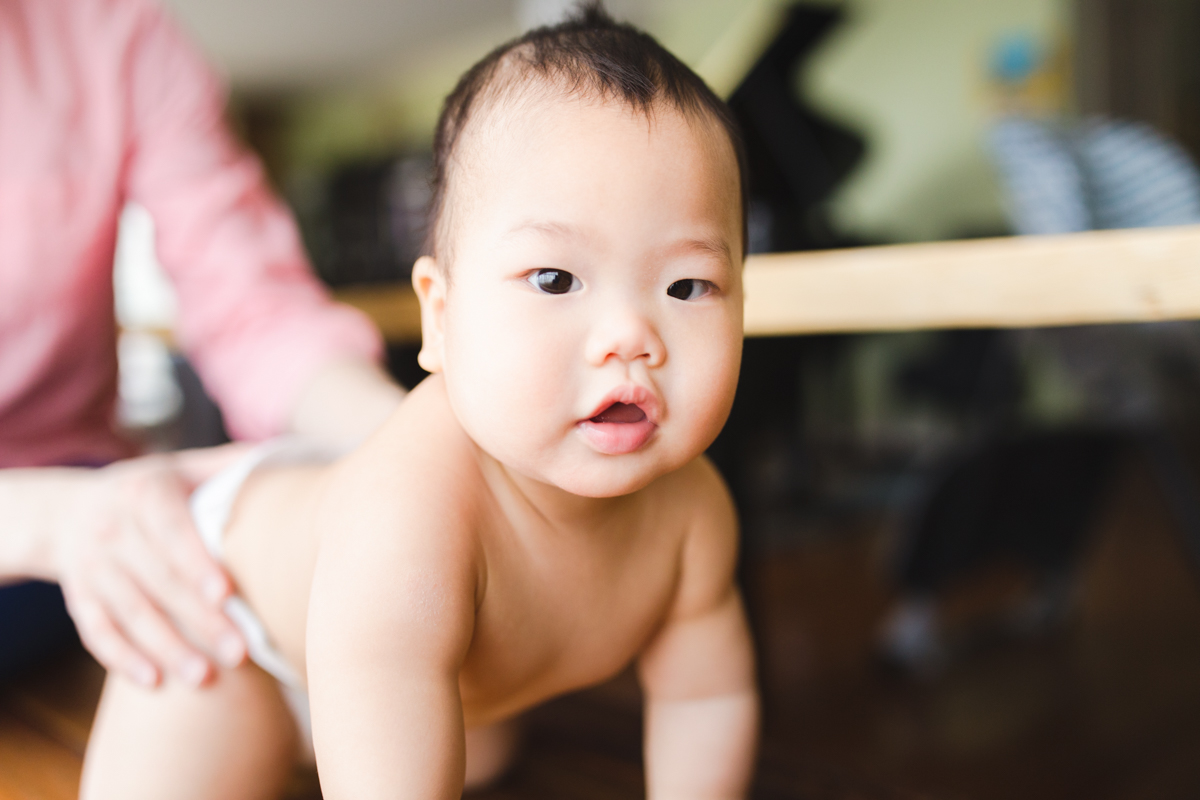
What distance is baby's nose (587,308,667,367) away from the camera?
14.1 inches

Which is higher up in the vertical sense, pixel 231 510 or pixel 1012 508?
pixel 231 510

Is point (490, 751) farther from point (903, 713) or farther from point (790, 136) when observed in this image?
point (790, 136)

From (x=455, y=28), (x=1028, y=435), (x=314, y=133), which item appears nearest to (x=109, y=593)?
(x=1028, y=435)

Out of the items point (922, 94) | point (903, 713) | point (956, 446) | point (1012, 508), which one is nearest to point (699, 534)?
Result: point (903, 713)

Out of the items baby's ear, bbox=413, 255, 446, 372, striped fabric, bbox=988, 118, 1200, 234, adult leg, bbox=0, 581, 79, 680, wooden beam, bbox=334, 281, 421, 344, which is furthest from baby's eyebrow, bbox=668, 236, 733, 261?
striped fabric, bbox=988, 118, 1200, 234

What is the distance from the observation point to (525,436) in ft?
1.24

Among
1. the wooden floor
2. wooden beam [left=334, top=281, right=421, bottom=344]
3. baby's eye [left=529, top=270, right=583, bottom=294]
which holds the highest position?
baby's eye [left=529, top=270, right=583, bottom=294]

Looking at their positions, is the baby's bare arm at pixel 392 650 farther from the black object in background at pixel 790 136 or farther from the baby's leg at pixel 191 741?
the black object in background at pixel 790 136

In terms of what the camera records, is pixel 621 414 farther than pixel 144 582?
No

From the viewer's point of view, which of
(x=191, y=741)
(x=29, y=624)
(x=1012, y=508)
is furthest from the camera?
(x=1012, y=508)

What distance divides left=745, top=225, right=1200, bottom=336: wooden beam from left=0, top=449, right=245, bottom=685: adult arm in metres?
0.51

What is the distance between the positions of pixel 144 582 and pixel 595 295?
35cm

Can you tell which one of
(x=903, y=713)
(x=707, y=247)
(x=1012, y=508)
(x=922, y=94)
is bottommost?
(x=903, y=713)

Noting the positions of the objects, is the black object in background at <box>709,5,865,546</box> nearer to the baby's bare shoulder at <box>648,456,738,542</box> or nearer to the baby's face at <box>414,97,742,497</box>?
the baby's bare shoulder at <box>648,456,738,542</box>
